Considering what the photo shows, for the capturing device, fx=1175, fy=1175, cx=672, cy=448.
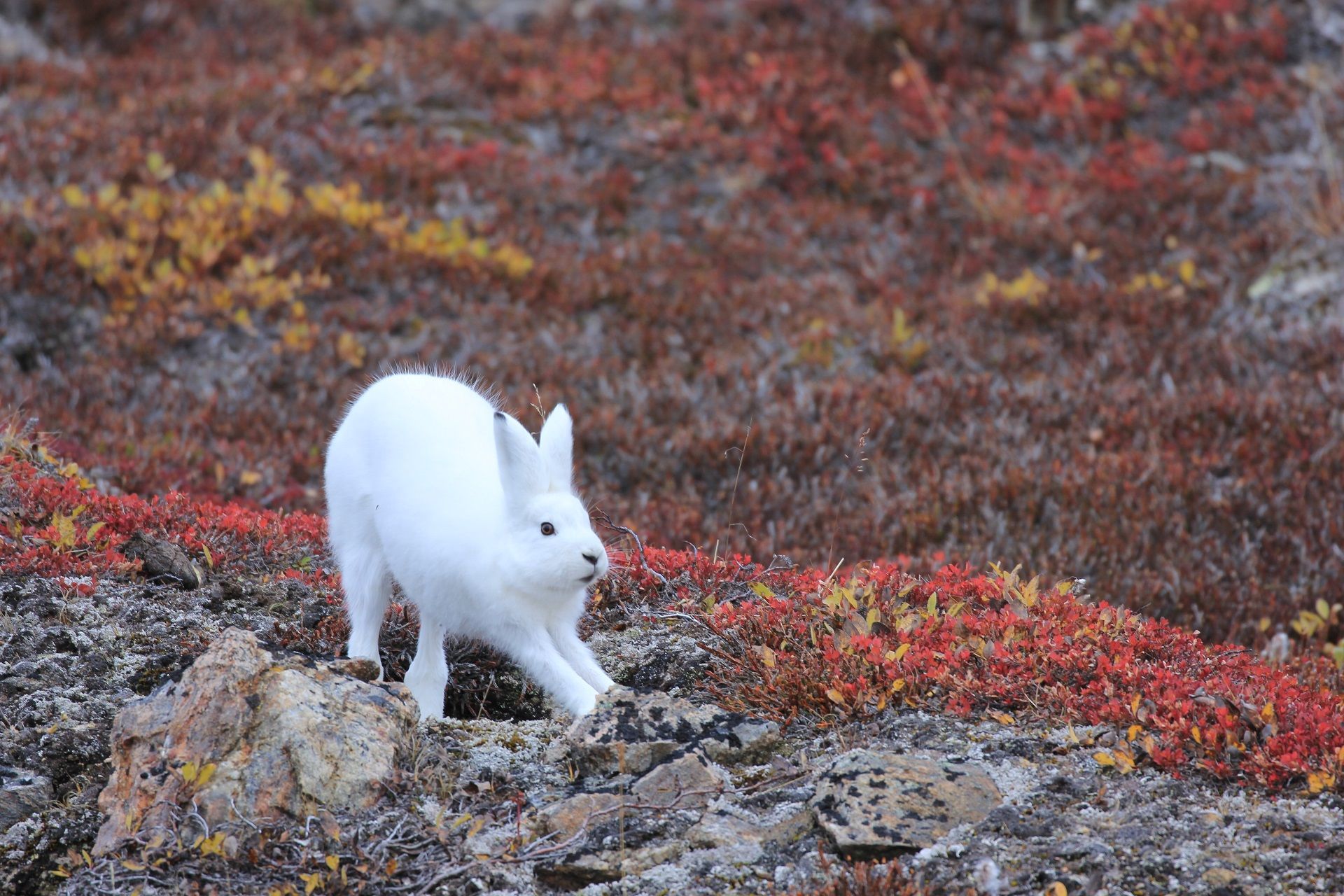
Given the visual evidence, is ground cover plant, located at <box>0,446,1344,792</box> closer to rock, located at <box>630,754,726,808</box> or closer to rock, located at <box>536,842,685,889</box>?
rock, located at <box>630,754,726,808</box>

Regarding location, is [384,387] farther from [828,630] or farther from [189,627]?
[828,630]

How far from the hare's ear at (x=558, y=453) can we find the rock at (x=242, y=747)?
1041 mm

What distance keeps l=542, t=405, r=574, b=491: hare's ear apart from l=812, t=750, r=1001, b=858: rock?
142 centimetres

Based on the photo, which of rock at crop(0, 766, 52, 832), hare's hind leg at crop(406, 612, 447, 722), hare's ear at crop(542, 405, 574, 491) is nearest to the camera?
rock at crop(0, 766, 52, 832)

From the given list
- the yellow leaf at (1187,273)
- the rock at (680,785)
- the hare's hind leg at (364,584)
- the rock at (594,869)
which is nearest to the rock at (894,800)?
the rock at (680,785)

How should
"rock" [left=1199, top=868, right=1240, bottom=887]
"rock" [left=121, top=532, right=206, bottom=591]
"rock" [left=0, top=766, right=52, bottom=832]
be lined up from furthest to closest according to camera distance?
"rock" [left=121, top=532, right=206, bottom=591] < "rock" [left=0, top=766, right=52, bottom=832] < "rock" [left=1199, top=868, right=1240, bottom=887]

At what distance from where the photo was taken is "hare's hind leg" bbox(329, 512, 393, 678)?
492 centimetres

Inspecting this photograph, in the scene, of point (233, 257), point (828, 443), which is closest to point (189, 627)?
point (828, 443)

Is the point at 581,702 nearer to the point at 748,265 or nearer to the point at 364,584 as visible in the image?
the point at 364,584

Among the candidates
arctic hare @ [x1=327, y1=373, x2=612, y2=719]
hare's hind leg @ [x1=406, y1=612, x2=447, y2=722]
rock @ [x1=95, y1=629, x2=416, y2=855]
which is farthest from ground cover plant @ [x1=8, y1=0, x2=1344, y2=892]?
rock @ [x1=95, y1=629, x2=416, y2=855]

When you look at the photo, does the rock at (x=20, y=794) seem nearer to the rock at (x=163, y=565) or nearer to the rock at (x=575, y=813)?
the rock at (x=163, y=565)

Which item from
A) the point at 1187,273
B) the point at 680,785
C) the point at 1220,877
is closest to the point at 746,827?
the point at 680,785

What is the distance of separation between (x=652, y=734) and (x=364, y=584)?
1490 millimetres

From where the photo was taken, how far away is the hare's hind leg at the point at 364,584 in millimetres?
4922
